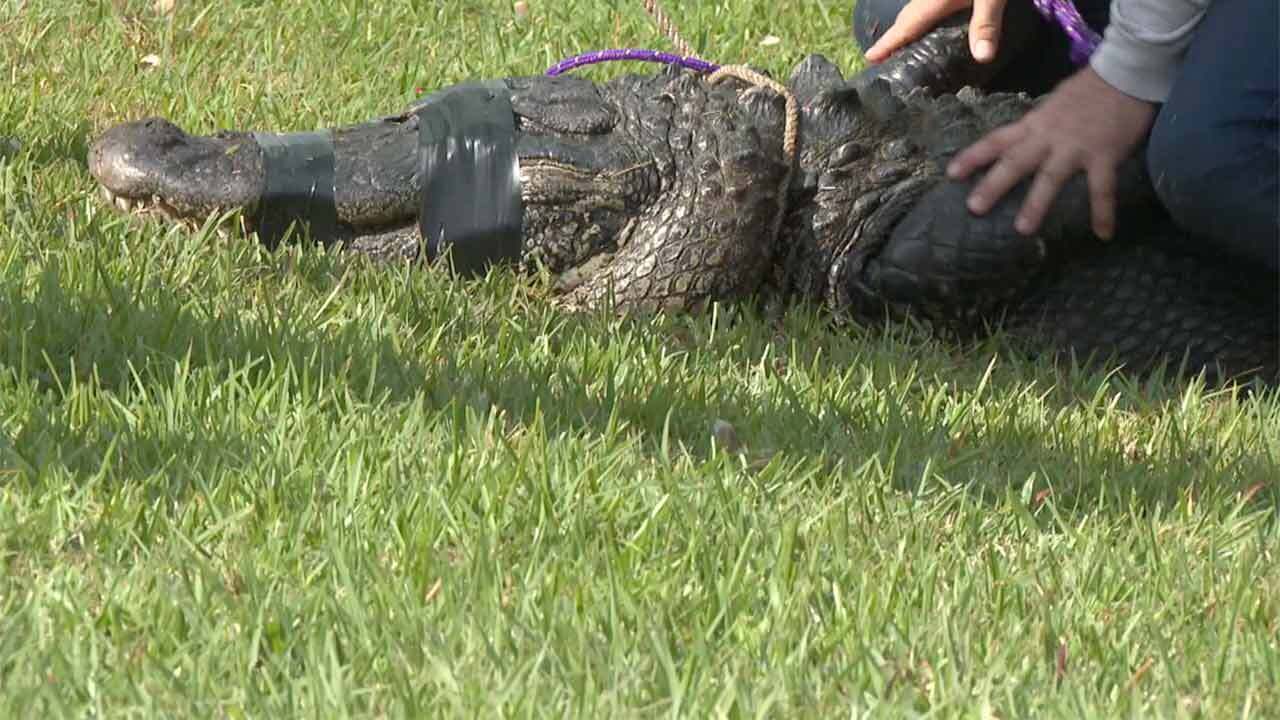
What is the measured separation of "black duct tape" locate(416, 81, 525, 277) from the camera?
3.48m

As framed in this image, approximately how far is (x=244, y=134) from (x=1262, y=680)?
2190mm

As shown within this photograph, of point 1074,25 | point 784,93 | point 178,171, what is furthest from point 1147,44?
point 178,171

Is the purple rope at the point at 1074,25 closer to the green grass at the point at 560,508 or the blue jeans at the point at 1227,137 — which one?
the blue jeans at the point at 1227,137

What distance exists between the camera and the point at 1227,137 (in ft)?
10.6

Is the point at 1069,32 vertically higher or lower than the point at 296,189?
higher

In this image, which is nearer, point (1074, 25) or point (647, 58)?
point (1074, 25)

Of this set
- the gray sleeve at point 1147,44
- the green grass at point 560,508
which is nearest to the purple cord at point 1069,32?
the gray sleeve at point 1147,44

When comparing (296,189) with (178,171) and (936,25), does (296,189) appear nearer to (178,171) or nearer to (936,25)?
(178,171)

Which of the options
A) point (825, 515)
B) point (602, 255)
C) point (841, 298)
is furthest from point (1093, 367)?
point (825, 515)

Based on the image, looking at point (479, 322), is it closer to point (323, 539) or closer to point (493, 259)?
point (493, 259)

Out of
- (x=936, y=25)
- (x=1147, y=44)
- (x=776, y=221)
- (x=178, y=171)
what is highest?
(x=1147, y=44)

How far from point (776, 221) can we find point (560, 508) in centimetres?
130

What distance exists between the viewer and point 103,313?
2.94 m

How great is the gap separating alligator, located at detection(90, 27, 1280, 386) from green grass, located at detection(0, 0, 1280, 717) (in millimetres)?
95
